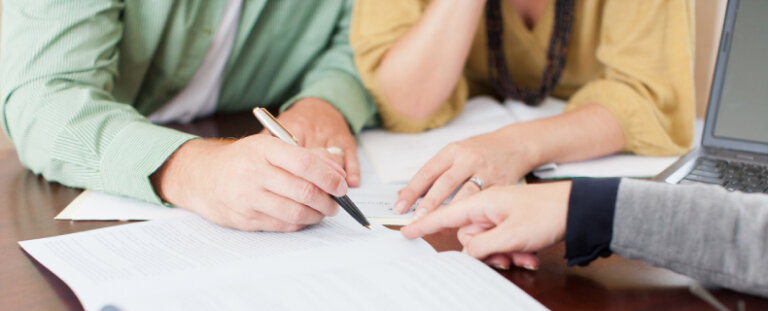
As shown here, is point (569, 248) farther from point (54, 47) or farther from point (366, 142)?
point (54, 47)

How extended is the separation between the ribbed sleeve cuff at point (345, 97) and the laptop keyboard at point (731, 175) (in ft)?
1.77

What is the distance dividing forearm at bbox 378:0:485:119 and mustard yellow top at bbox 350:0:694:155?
0.02 metres

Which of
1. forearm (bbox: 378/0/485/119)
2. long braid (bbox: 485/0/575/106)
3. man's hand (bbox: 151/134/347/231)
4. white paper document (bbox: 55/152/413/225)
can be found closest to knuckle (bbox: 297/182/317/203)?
man's hand (bbox: 151/134/347/231)

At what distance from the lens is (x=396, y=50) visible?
3.69ft

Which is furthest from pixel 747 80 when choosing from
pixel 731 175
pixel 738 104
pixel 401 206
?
pixel 401 206

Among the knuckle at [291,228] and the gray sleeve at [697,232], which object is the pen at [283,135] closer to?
the knuckle at [291,228]

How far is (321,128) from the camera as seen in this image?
1.02 meters

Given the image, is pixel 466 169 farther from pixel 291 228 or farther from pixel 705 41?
pixel 705 41

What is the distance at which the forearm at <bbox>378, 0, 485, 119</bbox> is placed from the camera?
1.11 meters

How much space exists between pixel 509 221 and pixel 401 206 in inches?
7.8

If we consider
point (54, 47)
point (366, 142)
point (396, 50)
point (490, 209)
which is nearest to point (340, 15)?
point (396, 50)

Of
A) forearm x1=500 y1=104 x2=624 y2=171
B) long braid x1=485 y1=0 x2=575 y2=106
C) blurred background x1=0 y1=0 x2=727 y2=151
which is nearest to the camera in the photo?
forearm x1=500 y1=104 x2=624 y2=171

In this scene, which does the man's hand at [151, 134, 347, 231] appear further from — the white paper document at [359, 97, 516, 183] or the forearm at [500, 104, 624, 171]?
the forearm at [500, 104, 624, 171]

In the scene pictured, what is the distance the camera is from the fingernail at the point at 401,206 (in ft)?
2.50
